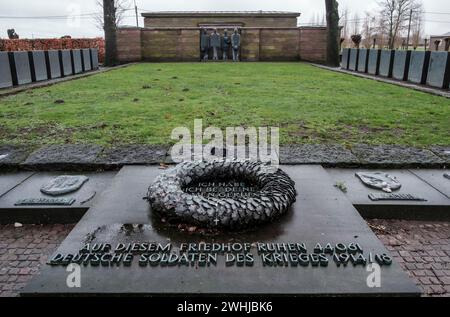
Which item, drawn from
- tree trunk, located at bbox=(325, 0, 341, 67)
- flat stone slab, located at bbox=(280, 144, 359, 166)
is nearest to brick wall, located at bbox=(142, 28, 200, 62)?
tree trunk, located at bbox=(325, 0, 341, 67)

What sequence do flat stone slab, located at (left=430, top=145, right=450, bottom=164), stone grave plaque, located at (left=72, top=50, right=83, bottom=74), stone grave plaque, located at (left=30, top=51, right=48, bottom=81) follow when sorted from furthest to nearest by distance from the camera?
stone grave plaque, located at (left=72, top=50, right=83, bottom=74) → stone grave plaque, located at (left=30, top=51, right=48, bottom=81) → flat stone slab, located at (left=430, top=145, right=450, bottom=164)

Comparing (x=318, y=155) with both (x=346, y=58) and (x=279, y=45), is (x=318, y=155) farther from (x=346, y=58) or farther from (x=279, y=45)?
(x=279, y=45)

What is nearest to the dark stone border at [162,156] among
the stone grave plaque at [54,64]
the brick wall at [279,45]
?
the stone grave plaque at [54,64]

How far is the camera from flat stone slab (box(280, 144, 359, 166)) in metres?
4.49

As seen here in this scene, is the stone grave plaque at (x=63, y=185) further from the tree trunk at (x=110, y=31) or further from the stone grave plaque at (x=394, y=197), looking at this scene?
the tree trunk at (x=110, y=31)

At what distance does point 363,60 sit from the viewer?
17.9 meters

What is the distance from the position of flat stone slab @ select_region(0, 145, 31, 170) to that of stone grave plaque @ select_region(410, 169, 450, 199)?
14.7 ft

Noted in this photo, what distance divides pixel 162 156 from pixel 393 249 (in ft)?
8.84

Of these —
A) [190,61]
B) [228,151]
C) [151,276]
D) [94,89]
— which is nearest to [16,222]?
[151,276]

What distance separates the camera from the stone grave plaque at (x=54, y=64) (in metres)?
14.7

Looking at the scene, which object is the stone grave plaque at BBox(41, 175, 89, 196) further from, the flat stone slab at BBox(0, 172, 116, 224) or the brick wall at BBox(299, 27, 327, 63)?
the brick wall at BBox(299, 27, 327, 63)

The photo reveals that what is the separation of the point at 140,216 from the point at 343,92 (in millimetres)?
8909

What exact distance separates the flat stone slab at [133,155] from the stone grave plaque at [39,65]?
10414 mm
